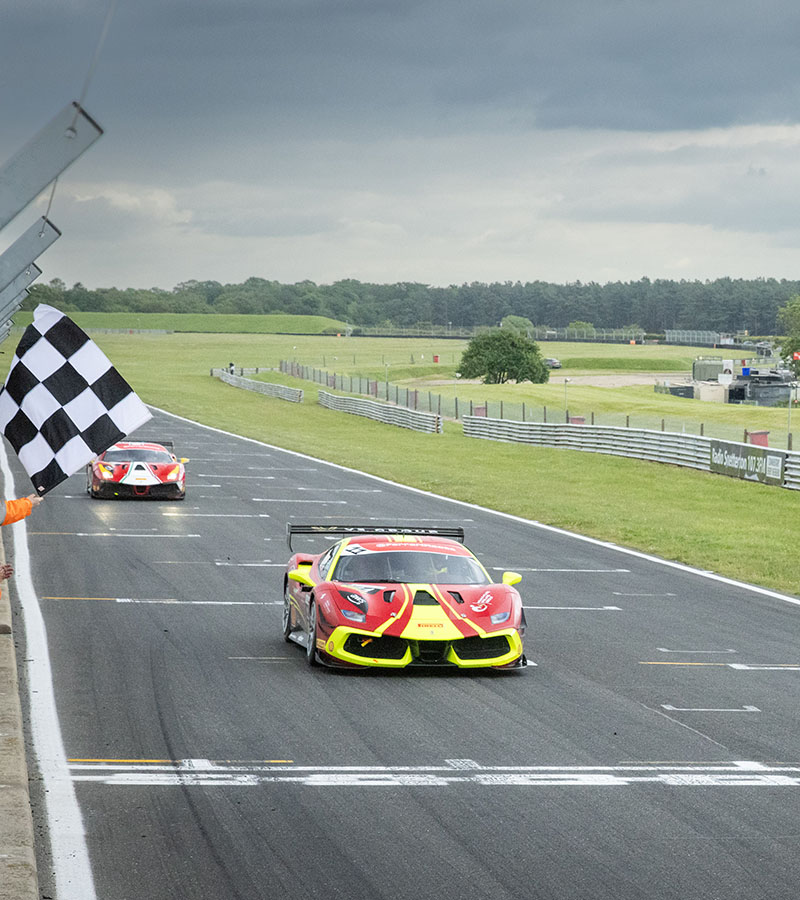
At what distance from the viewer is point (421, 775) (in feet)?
30.5

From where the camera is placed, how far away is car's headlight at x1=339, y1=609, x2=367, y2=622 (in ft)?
41.5

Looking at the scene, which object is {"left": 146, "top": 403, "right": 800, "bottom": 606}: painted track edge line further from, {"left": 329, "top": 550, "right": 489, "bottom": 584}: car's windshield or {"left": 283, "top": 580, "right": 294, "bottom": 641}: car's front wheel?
{"left": 283, "top": 580, "right": 294, "bottom": 641}: car's front wheel

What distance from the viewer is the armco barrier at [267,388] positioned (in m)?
87.4

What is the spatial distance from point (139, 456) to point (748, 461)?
17.3 m

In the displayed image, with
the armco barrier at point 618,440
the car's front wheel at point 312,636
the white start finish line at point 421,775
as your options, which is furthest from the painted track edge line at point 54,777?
the armco barrier at point 618,440

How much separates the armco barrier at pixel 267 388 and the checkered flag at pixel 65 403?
77.1 m

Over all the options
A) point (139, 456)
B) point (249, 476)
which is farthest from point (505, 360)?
point (139, 456)

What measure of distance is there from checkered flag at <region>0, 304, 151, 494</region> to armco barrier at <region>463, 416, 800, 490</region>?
28674 mm

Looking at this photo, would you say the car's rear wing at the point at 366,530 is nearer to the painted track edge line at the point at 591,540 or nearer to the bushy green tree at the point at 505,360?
the painted track edge line at the point at 591,540

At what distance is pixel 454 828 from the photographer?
26.5 feet

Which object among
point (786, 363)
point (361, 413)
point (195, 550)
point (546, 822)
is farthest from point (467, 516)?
point (786, 363)

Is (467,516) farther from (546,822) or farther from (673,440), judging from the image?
(546,822)

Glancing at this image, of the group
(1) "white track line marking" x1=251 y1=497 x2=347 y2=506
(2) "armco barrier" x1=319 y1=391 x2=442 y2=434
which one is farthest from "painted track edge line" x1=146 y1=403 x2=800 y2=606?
(2) "armco barrier" x1=319 y1=391 x2=442 y2=434

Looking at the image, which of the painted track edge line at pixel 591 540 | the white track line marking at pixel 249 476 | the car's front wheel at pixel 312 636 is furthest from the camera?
the white track line marking at pixel 249 476
